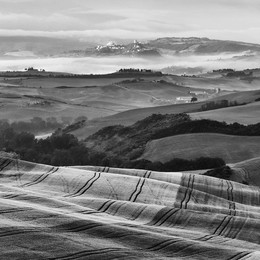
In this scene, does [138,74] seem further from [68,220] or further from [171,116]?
[68,220]

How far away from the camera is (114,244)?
3824mm

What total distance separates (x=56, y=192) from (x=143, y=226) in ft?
4.49

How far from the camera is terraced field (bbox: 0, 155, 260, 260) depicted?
12.1 ft

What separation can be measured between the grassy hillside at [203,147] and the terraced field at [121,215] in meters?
22.3

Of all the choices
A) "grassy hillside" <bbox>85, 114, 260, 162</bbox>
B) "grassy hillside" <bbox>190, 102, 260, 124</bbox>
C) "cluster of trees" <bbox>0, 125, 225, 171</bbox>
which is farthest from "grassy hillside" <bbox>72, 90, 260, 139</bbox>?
"cluster of trees" <bbox>0, 125, 225, 171</bbox>

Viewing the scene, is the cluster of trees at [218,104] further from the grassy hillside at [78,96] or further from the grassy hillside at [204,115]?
the grassy hillside at [78,96]

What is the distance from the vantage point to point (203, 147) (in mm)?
33938

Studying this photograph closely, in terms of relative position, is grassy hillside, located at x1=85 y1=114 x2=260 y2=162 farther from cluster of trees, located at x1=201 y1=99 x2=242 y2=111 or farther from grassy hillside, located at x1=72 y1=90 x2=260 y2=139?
cluster of trees, located at x1=201 y1=99 x2=242 y2=111

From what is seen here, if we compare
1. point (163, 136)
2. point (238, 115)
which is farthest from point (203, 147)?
point (238, 115)

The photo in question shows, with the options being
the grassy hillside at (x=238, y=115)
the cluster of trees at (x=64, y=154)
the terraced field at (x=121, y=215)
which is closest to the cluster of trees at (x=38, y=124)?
the cluster of trees at (x=64, y=154)

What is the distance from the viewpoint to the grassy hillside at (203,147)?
30106 millimetres

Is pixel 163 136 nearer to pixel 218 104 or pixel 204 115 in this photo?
pixel 204 115

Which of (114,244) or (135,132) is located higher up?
(114,244)

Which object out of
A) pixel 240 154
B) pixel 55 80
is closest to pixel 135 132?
pixel 240 154
